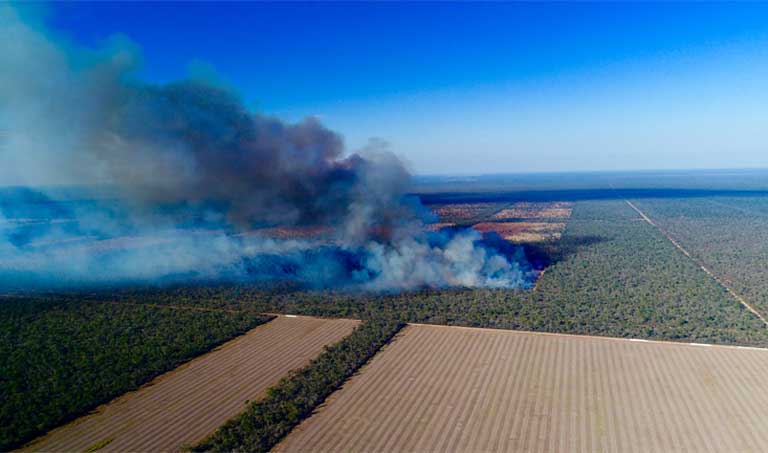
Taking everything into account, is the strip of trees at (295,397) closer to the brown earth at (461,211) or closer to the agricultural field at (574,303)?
the agricultural field at (574,303)

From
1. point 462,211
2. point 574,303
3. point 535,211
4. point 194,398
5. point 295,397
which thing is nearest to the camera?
point 295,397

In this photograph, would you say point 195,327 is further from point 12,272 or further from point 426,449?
point 12,272

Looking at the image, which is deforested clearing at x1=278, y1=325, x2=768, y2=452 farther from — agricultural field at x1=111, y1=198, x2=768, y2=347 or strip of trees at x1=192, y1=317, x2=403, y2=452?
agricultural field at x1=111, y1=198, x2=768, y2=347

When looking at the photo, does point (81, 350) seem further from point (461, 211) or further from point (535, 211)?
point (535, 211)

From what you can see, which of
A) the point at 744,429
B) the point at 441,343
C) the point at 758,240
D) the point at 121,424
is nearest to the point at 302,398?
the point at 121,424

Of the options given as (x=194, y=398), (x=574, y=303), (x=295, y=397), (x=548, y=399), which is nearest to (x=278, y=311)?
(x=194, y=398)

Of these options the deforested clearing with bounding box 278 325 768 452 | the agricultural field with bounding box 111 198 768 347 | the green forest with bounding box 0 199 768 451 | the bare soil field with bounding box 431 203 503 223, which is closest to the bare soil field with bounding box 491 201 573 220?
the bare soil field with bounding box 431 203 503 223

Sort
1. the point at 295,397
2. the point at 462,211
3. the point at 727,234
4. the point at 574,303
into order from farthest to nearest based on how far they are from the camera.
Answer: the point at 462,211
the point at 727,234
the point at 574,303
the point at 295,397

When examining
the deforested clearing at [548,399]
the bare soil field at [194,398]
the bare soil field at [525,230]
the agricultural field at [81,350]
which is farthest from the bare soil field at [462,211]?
the bare soil field at [194,398]
